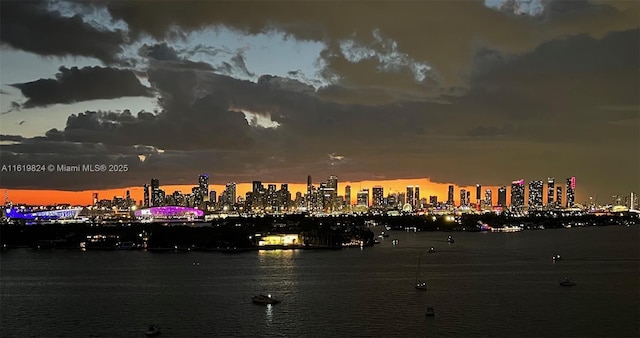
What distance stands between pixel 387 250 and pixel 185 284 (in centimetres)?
2411

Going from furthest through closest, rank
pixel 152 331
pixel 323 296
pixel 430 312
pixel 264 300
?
pixel 323 296 < pixel 264 300 < pixel 430 312 < pixel 152 331

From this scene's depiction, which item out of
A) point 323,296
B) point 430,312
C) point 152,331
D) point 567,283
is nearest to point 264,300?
point 323,296

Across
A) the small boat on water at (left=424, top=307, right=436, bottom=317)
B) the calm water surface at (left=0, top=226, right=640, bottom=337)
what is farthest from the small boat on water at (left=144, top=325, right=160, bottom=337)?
the small boat on water at (left=424, top=307, right=436, bottom=317)

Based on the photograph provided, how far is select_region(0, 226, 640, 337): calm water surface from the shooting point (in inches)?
903

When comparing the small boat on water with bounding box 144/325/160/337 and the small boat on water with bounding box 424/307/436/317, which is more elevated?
the small boat on water with bounding box 424/307/436/317

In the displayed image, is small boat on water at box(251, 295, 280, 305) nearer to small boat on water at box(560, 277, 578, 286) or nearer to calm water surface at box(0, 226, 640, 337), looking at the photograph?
calm water surface at box(0, 226, 640, 337)

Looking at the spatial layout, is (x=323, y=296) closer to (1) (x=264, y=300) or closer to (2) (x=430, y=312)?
(1) (x=264, y=300)

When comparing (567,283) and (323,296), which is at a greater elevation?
(567,283)

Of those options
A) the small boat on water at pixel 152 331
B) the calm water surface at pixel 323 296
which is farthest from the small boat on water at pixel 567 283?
the small boat on water at pixel 152 331

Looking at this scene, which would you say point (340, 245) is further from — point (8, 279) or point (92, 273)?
point (8, 279)

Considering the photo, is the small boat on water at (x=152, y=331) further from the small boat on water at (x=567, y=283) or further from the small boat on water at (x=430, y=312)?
the small boat on water at (x=567, y=283)

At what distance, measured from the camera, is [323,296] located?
1155 inches

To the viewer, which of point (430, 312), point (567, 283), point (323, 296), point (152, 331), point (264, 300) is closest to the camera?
point (152, 331)

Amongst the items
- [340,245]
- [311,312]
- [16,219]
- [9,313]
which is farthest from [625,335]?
[16,219]
